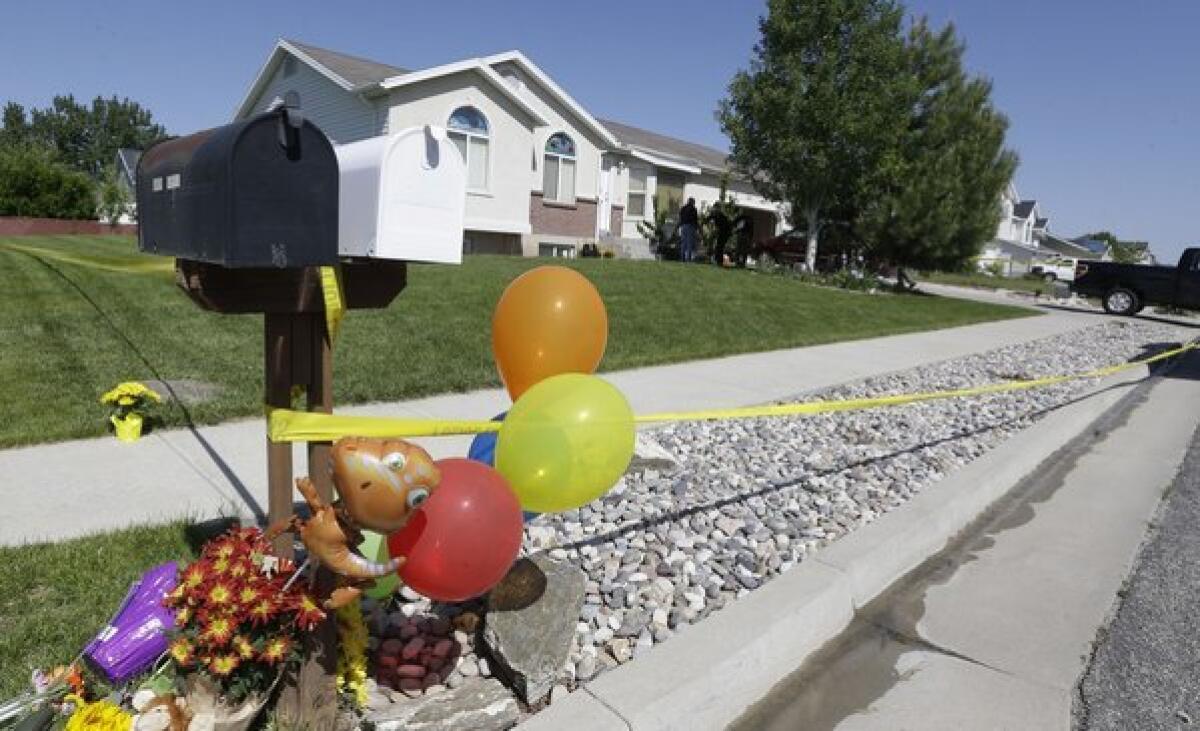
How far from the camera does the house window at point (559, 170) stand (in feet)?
71.1

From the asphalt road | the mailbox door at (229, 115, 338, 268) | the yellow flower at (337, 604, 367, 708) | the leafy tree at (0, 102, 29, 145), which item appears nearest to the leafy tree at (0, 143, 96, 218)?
the yellow flower at (337, 604, 367, 708)

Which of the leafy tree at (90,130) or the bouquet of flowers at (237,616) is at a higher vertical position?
the leafy tree at (90,130)

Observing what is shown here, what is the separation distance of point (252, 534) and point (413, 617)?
3.33 ft

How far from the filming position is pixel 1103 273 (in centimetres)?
2144

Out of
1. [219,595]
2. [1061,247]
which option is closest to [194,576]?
[219,595]

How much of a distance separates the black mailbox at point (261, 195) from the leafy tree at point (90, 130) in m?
119

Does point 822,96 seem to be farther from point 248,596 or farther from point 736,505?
point 248,596

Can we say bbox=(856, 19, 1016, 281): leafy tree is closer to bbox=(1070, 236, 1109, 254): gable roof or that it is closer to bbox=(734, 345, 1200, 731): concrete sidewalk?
bbox=(734, 345, 1200, 731): concrete sidewalk

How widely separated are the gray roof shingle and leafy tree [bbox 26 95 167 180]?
98.4 metres

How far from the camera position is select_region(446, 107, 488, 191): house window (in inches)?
747

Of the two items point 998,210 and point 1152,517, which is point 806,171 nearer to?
point 998,210

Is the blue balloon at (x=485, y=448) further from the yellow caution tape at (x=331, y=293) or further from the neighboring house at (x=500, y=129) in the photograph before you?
the neighboring house at (x=500, y=129)

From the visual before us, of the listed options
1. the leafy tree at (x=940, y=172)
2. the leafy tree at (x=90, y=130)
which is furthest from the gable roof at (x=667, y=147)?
the leafy tree at (x=90, y=130)

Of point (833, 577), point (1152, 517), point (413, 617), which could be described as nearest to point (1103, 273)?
point (1152, 517)
